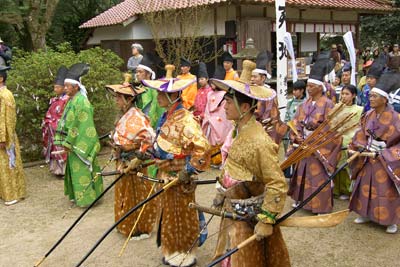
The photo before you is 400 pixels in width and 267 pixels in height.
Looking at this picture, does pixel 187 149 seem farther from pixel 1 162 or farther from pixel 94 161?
pixel 1 162

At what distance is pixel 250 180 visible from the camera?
289 centimetres

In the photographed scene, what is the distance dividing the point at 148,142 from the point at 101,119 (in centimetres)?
481

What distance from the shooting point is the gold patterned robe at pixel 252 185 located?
9.04ft

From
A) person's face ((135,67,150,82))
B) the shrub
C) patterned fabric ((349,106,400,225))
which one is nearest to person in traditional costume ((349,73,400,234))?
patterned fabric ((349,106,400,225))

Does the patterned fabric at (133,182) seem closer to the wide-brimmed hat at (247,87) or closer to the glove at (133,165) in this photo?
the glove at (133,165)

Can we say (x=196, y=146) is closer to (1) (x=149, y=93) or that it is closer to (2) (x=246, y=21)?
(1) (x=149, y=93)

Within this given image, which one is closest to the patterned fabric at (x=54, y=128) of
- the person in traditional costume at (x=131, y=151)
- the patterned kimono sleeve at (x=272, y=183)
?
the person in traditional costume at (x=131, y=151)

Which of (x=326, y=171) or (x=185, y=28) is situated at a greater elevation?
(x=185, y=28)

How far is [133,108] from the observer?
4668 millimetres

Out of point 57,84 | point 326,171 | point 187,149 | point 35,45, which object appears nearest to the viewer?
point 187,149

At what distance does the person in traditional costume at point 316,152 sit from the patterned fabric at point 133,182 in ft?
6.44

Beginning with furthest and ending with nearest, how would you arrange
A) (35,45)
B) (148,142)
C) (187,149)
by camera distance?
(35,45)
(148,142)
(187,149)

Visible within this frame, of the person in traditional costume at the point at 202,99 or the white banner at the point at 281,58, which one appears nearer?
the white banner at the point at 281,58

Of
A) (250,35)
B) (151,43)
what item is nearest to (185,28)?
(250,35)
